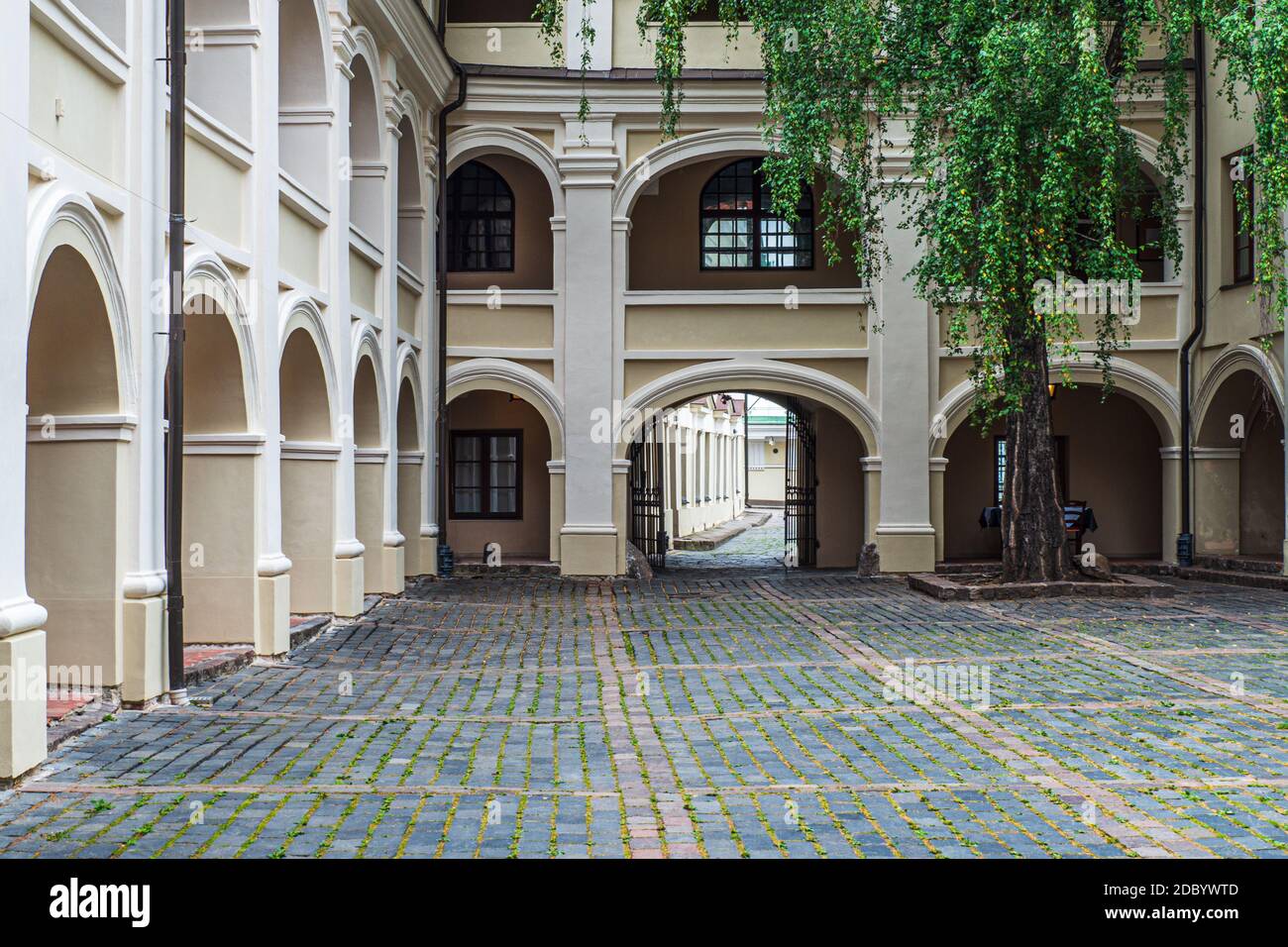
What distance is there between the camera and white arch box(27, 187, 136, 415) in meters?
7.81

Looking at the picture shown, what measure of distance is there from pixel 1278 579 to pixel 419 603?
38.0ft

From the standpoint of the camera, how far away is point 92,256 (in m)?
8.80

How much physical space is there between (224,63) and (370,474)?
650cm

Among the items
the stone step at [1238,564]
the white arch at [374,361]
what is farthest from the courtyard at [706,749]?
the stone step at [1238,564]

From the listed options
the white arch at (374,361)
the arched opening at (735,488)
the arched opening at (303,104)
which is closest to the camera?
the arched opening at (303,104)

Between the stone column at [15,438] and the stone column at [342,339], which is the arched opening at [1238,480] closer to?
the stone column at [342,339]

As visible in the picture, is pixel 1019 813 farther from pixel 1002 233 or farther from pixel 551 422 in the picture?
pixel 551 422

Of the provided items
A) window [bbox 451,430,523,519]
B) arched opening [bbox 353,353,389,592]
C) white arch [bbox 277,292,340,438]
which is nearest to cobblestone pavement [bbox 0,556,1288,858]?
white arch [bbox 277,292,340,438]

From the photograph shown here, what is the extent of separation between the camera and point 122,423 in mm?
9250

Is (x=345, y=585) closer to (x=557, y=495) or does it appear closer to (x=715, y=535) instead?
(x=557, y=495)

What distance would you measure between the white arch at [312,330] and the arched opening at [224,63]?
182 cm

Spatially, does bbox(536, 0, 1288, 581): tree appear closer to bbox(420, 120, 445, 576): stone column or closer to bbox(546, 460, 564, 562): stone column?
bbox(420, 120, 445, 576): stone column

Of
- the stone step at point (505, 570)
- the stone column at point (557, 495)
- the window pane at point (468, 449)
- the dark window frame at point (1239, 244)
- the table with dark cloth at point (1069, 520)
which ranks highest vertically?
the dark window frame at point (1239, 244)

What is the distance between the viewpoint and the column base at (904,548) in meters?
21.2
